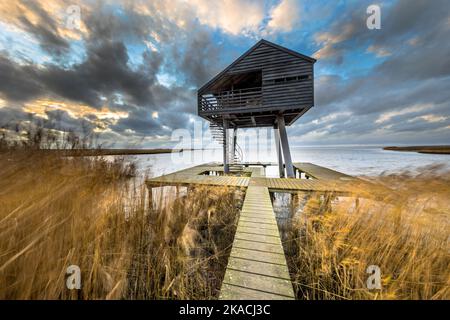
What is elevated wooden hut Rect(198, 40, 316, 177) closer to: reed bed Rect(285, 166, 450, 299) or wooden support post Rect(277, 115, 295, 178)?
wooden support post Rect(277, 115, 295, 178)

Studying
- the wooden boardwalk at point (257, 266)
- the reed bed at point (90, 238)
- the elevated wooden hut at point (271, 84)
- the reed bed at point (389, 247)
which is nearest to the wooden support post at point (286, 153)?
the elevated wooden hut at point (271, 84)

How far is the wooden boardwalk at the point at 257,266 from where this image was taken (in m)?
1.54

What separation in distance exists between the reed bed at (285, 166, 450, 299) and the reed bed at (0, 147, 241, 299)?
1.73 m

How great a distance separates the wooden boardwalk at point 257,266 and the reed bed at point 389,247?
32 cm

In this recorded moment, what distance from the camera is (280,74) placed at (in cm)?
793

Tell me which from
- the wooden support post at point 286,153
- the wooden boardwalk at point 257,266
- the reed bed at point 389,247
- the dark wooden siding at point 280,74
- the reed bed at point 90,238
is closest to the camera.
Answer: the wooden boardwalk at point 257,266

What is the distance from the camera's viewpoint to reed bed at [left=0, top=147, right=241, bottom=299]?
5.43 feet

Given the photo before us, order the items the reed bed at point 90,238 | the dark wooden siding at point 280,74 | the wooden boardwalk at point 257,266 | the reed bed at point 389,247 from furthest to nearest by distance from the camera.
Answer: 1. the dark wooden siding at point 280,74
2. the reed bed at point 389,247
3. the reed bed at point 90,238
4. the wooden boardwalk at point 257,266

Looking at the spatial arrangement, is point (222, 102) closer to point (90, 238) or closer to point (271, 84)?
point (271, 84)

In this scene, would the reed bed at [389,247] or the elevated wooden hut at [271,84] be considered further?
the elevated wooden hut at [271,84]

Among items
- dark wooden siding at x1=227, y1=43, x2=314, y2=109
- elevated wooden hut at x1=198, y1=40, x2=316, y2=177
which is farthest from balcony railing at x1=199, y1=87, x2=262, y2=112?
dark wooden siding at x1=227, y1=43, x2=314, y2=109

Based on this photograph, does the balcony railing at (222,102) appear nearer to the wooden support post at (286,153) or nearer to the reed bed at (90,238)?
the wooden support post at (286,153)
